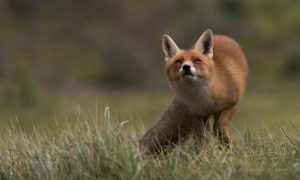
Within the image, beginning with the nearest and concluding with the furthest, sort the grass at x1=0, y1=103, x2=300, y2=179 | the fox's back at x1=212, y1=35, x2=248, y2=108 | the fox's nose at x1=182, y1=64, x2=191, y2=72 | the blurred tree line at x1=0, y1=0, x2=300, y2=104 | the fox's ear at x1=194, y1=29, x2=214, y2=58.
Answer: the grass at x1=0, y1=103, x2=300, y2=179 < the fox's nose at x1=182, y1=64, x2=191, y2=72 < the fox's back at x1=212, y1=35, x2=248, y2=108 < the fox's ear at x1=194, y1=29, x2=214, y2=58 < the blurred tree line at x1=0, y1=0, x2=300, y2=104

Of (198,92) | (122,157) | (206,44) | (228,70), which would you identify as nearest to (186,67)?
(198,92)

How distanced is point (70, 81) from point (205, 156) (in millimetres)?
33856

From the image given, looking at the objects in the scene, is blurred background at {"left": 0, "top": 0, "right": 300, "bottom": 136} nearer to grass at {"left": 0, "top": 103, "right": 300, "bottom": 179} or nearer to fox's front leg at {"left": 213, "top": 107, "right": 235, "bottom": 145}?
fox's front leg at {"left": 213, "top": 107, "right": 235, "bottom": 145}

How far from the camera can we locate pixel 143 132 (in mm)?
10156

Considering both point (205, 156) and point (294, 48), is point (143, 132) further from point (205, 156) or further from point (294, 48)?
point (294, 48)

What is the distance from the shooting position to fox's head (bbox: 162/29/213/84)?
9250 millimetres

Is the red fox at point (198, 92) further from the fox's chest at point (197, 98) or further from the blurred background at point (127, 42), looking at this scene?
the blurred background at point (127, 42)

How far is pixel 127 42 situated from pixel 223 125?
3748cm

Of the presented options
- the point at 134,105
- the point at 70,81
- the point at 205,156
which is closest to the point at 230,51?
the point at 205,156

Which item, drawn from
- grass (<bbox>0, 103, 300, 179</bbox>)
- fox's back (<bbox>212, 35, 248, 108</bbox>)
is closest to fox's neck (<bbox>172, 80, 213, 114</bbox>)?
fox's back (<bbox>212, 35, 248, 108</bbox>)

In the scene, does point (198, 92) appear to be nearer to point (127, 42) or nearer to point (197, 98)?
point (197, 98)

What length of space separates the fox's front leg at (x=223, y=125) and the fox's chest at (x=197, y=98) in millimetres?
135

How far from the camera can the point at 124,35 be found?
48438mm

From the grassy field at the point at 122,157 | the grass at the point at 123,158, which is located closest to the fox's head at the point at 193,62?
the grassy field at the point at 122,157
